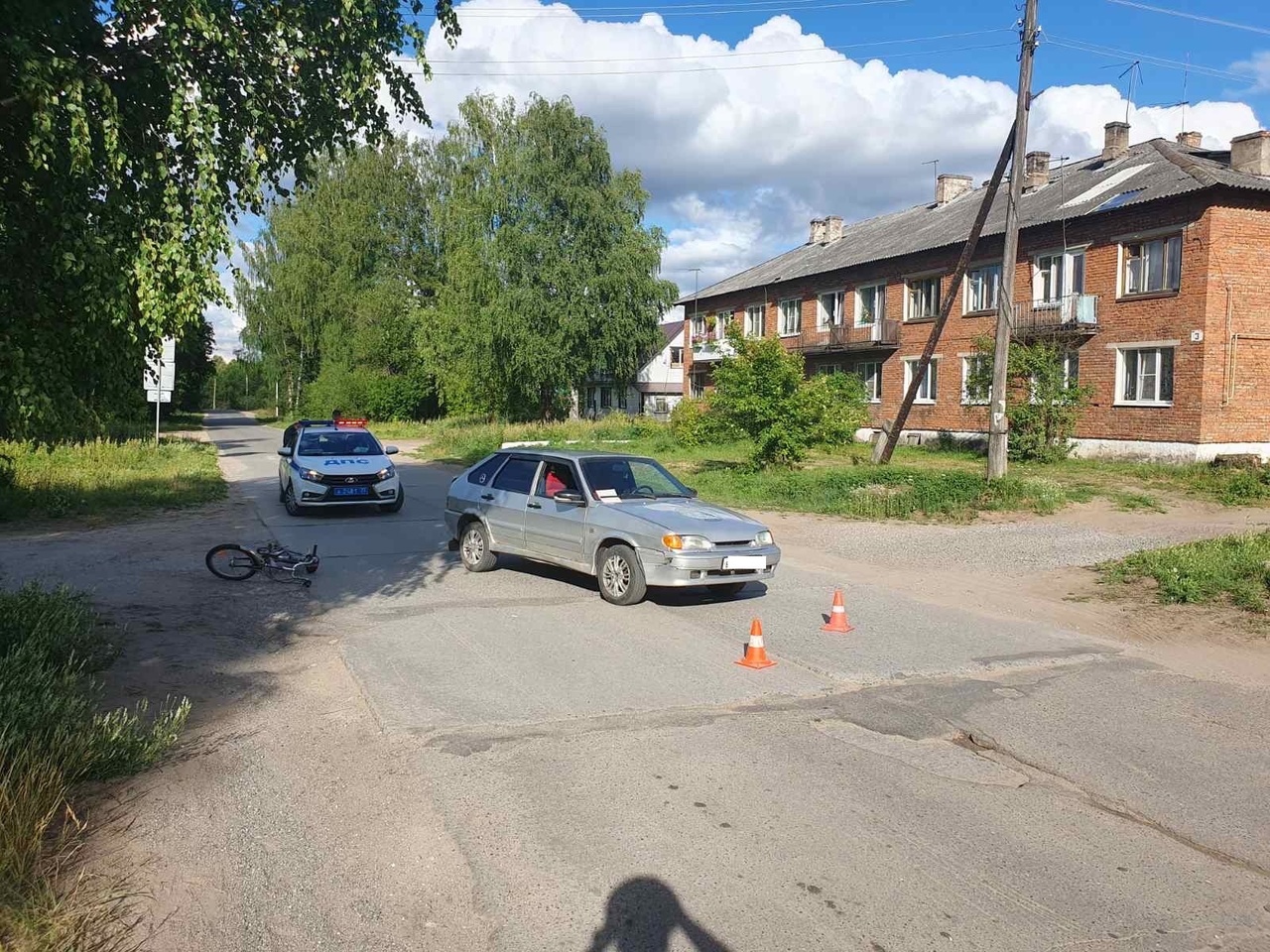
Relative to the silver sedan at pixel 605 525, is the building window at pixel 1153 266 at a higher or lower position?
higher

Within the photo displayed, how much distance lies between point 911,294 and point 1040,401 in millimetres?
11353

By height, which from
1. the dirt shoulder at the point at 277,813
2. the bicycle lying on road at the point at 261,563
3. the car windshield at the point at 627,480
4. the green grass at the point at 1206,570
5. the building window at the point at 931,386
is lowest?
the green grass at the point at 1206,570

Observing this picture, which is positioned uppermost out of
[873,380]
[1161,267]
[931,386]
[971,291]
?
[971,291]

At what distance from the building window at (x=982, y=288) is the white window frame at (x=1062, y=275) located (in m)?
1.70

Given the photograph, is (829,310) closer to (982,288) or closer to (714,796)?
(982,288)

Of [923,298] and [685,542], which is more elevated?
[923,298]

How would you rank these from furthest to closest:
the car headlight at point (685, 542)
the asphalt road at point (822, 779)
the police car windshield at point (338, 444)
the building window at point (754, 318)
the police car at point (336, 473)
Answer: the building window at point (754, 318) → the police car windshield at point (338, 444) → the police car at point (336, 473) → the car headlight at point (685, 542) → the asphalt road at point (822, 779)

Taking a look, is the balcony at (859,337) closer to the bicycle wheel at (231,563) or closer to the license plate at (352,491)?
the license plate at (352,491)

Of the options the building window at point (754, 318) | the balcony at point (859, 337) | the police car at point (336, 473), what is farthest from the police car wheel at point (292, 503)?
the building window at point (754, 318)

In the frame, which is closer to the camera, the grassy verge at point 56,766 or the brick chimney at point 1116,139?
Result: the grassy verge at point 56,766

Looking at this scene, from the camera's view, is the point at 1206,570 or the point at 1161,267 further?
the point at 1161,267

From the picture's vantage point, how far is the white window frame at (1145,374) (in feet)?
86.0

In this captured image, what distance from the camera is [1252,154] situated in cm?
2681

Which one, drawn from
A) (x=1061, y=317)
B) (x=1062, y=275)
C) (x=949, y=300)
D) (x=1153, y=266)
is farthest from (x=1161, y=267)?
(x=949, y=300)
